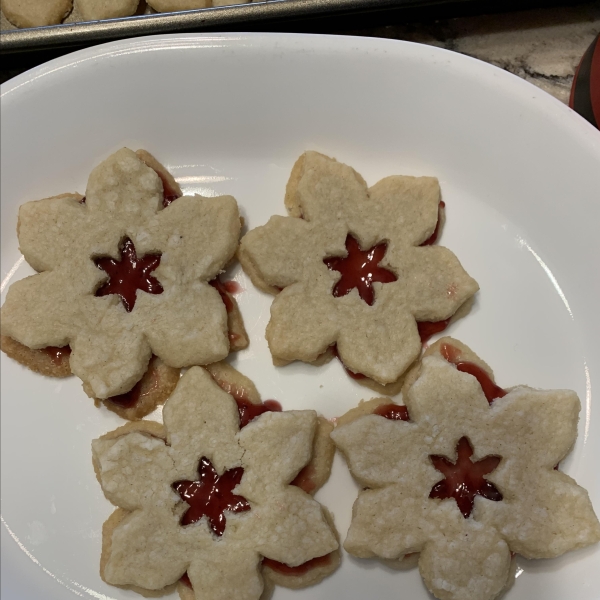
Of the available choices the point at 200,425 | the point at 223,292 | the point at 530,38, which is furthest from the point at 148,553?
the point at 530,38

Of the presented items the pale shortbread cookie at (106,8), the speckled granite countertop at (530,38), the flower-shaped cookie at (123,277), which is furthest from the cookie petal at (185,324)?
the speckled granite countertop at (530,38)

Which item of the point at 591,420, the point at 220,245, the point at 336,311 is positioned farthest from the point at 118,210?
the point at 591,420

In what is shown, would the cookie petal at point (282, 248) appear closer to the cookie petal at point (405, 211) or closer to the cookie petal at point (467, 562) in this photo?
the cookie petal at point (405, 211)

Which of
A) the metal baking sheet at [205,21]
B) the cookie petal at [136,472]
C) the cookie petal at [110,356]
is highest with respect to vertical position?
the metal baking sheet at [205,21]

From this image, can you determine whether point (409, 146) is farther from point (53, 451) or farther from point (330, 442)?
point (53, 451)

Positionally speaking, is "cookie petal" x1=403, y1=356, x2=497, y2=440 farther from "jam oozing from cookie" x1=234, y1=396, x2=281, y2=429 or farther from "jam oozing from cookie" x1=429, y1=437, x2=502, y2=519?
"jam oozing from cookie" x1=234, y1=396, x2=281, y2=429

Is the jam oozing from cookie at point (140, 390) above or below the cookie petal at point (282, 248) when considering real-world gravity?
below

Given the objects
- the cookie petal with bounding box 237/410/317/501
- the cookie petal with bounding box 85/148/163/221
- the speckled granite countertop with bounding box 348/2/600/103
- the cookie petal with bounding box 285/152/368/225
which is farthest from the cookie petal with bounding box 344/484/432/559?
the speckled granite countertop with bounding box 348/2/600/103

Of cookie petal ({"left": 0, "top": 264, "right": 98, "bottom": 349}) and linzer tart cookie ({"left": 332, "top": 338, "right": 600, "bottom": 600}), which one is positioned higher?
cookie petal ({"left": 0, "top": 264, "right": 98, "bottom": 349})
